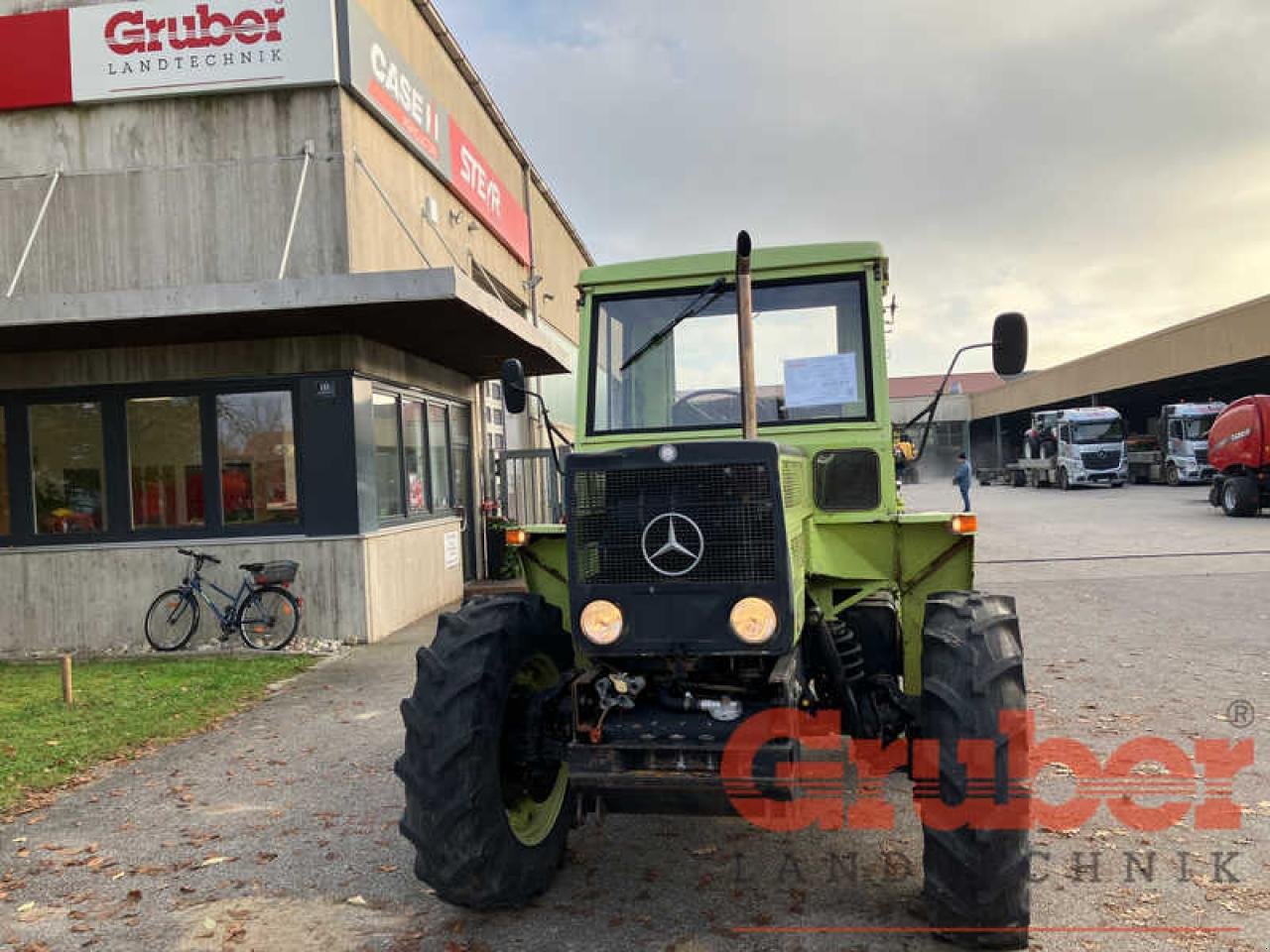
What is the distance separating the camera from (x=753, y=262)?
15.4 feet

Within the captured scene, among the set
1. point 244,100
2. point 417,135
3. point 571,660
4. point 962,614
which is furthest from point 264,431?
point 962,614

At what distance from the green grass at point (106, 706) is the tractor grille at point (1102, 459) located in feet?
107

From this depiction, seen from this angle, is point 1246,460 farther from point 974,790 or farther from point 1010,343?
point 974,790

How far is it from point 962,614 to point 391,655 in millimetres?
6796

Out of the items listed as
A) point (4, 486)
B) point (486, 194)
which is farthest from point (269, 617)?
point (486, 194)

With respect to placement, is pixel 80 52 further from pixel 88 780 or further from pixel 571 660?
pixel 571 660

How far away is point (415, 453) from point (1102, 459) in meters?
30.5

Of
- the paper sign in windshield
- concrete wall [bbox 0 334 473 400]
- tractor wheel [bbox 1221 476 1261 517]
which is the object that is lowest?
tractor wheel [bbox 1221 476 1261 517]

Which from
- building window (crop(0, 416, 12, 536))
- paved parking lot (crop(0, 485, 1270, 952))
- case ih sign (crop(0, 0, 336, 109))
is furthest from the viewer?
building window (crop(0, 416, 12, 536))

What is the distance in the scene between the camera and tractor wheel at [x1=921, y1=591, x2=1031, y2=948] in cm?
317

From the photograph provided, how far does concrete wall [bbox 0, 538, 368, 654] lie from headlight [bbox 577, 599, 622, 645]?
22.8 ft

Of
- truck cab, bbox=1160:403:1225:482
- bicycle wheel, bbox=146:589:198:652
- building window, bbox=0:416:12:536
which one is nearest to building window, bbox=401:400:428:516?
bicycle wheel, bbox=146:589:198:652

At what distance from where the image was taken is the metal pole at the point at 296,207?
31.7 ft

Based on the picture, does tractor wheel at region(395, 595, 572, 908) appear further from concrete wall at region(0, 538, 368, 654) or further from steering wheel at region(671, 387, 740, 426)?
concrete wall at region(0, 538, 368, 654)
